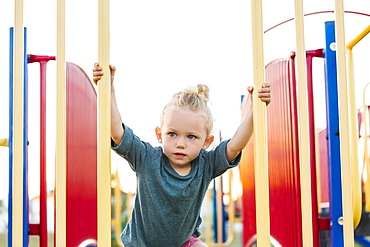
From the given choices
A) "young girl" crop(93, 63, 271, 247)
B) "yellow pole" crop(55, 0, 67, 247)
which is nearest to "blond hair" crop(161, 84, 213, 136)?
"young girl" crop(93, 63, 271, 247)

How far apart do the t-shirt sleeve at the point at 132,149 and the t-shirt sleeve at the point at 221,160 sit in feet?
0.94

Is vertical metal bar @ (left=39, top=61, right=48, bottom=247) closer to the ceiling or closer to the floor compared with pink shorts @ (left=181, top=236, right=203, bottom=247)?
closer to the ceiling

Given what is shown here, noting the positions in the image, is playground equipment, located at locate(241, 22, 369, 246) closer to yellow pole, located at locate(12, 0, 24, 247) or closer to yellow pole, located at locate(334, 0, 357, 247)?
yellow pole, located at locate(334, 0, 357, 247)

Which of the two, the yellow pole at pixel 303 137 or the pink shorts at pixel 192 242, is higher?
the yellow pole at pixel 303 137

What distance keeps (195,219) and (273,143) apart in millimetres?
1390

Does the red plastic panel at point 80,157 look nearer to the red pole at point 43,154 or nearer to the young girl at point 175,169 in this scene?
the red pole at point 43,154

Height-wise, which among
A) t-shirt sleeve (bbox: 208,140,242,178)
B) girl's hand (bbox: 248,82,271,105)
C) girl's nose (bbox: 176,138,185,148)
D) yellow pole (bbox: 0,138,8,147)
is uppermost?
girl's hand (bbox: 248,82,271,105)

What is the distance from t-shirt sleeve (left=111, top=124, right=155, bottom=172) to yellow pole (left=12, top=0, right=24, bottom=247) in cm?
40

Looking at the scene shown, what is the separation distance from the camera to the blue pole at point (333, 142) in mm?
3270

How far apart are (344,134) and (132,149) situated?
897 mm

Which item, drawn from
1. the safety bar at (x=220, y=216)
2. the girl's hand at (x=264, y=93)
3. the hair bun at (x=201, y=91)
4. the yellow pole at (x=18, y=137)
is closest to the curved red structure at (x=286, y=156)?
the hair bun at (x=201, y=91)

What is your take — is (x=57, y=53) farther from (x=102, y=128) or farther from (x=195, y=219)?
(x=195, y=219)

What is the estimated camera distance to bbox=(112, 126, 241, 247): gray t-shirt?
262 centimetres

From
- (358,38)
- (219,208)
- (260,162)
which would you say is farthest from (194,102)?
(219,208)
